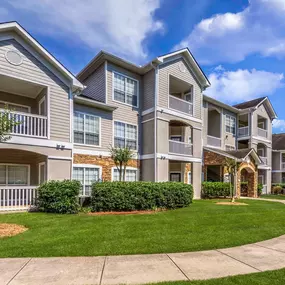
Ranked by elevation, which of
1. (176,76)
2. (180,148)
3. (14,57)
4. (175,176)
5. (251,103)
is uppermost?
(176,76)

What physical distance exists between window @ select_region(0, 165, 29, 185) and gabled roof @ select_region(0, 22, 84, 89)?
6153mm

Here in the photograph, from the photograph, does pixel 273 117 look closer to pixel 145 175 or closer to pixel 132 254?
pixel 145 175

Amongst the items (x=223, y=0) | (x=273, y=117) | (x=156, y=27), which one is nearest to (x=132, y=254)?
(x=223, y=0)

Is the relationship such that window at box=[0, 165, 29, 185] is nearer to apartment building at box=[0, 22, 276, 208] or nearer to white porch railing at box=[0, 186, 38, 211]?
apartment building at box=[0, 22, 276, 208]

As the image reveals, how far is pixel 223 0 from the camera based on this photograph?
11.5 m

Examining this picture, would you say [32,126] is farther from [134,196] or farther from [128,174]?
[128,174]

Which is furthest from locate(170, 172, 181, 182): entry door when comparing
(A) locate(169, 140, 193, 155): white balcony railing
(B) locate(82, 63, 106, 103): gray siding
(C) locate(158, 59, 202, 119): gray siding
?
(B) locate(82, 63, 106, 103): gray siding

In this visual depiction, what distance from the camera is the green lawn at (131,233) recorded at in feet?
20.8

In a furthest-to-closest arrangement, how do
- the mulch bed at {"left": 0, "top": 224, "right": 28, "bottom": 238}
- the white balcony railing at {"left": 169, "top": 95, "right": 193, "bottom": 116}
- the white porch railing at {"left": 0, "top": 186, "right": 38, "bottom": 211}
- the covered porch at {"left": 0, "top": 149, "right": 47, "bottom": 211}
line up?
the white balcony railing at {"left": 169, "top": 95, "right": 193, "bottom": 116} < the covered porch at {"left": 0, "top": 149, "right": 47, "bottom": 211} < the white porch railing at {"left": 0, "top": 186, "right": 38, "bottom": 211} < the mulch bed at {"left": 0, "top": 224, "right": 28, "bottom": 238}

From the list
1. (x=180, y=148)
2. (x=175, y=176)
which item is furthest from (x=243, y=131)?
(x=180, y=148)

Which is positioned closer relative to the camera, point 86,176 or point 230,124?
point 86,176

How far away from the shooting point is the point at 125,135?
1791 cm

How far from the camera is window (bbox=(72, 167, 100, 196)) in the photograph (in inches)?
602

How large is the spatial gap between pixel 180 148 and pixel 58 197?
10705 millimetres
